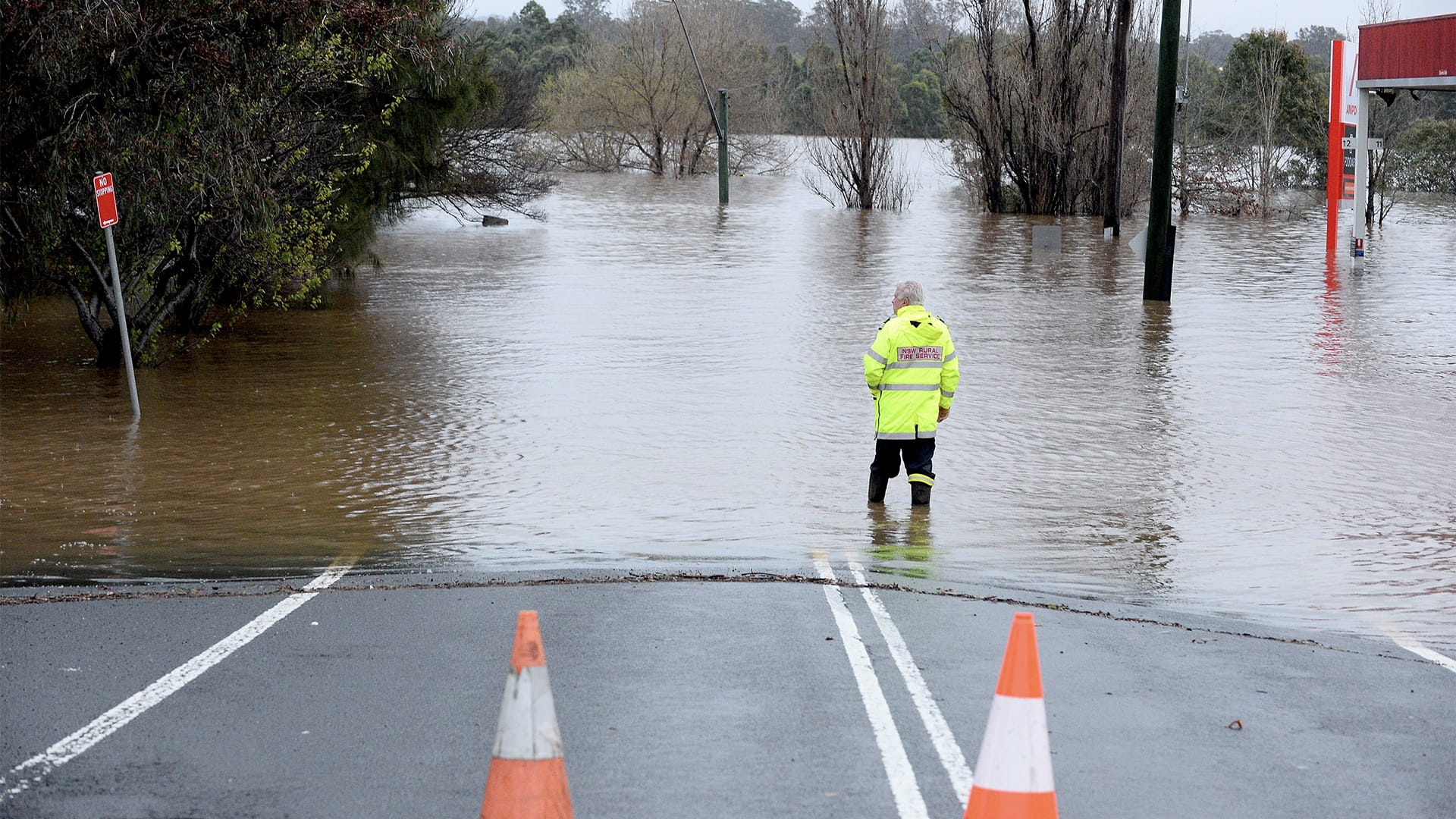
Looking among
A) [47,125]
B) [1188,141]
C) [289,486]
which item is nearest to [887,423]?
[289,486]

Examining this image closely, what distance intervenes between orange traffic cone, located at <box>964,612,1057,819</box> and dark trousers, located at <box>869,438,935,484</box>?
5.77 meters

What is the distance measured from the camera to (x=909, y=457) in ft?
32.9

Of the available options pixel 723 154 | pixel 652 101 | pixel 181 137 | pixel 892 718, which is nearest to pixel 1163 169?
pixel 181 137

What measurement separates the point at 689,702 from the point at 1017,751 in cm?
181

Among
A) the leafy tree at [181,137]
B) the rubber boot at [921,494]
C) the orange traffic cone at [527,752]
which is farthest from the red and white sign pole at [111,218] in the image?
the orange traffic cone at [527,752]

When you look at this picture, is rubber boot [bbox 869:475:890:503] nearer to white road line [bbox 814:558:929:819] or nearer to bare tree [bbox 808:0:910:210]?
white road line [bbox 814:558:929:819]

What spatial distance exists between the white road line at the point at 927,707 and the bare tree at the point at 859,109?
43.0m

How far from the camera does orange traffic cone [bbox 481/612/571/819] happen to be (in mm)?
4090

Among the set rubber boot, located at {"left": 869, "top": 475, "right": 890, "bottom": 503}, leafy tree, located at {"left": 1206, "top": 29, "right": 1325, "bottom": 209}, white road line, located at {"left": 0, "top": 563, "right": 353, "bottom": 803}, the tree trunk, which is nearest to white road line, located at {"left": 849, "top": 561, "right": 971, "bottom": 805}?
rubber boot, located at {"left": 869, "top": 475, "right": 890, "bottom": 503}

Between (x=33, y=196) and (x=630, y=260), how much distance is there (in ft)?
62.7

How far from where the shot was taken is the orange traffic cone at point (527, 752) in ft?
13.4

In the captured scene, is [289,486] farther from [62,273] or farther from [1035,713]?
[1035,713]

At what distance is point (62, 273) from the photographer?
16.2 metres

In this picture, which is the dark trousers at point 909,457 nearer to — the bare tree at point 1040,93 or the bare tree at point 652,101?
the bare tree at point 1040,93
